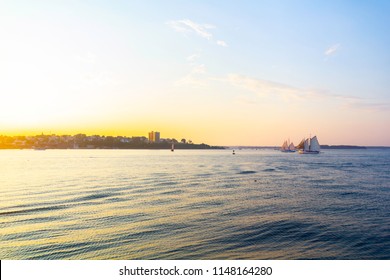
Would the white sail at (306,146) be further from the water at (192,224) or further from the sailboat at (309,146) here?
the water at (192,224)

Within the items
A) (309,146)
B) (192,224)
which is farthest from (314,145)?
(192,224)

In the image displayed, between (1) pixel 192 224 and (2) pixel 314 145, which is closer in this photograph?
(1) pixel 192 224

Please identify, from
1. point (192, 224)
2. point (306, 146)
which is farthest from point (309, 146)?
point (192, 224)

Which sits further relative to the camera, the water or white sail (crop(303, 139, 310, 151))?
white sail (crop(303, 139, 310, 151))

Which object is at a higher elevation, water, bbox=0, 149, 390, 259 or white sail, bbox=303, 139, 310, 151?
white sail, bbox=303, 139, 310, 151

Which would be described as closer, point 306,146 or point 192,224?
point 192,224

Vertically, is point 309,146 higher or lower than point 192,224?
higher

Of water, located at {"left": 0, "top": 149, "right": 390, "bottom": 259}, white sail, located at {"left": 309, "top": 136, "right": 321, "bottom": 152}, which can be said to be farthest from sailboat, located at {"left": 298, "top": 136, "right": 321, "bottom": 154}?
water, located at {"left": 0, "top": 149, "right": 390, "bottom": 259}

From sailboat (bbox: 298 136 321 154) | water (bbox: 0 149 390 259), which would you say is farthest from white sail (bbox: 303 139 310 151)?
water (bbox: 0 149 390 259)

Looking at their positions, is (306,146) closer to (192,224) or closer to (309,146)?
(309,146)

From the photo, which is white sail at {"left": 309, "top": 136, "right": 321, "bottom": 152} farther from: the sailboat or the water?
the water

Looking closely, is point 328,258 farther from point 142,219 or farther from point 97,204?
point 97,204

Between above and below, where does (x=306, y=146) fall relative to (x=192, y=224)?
above
